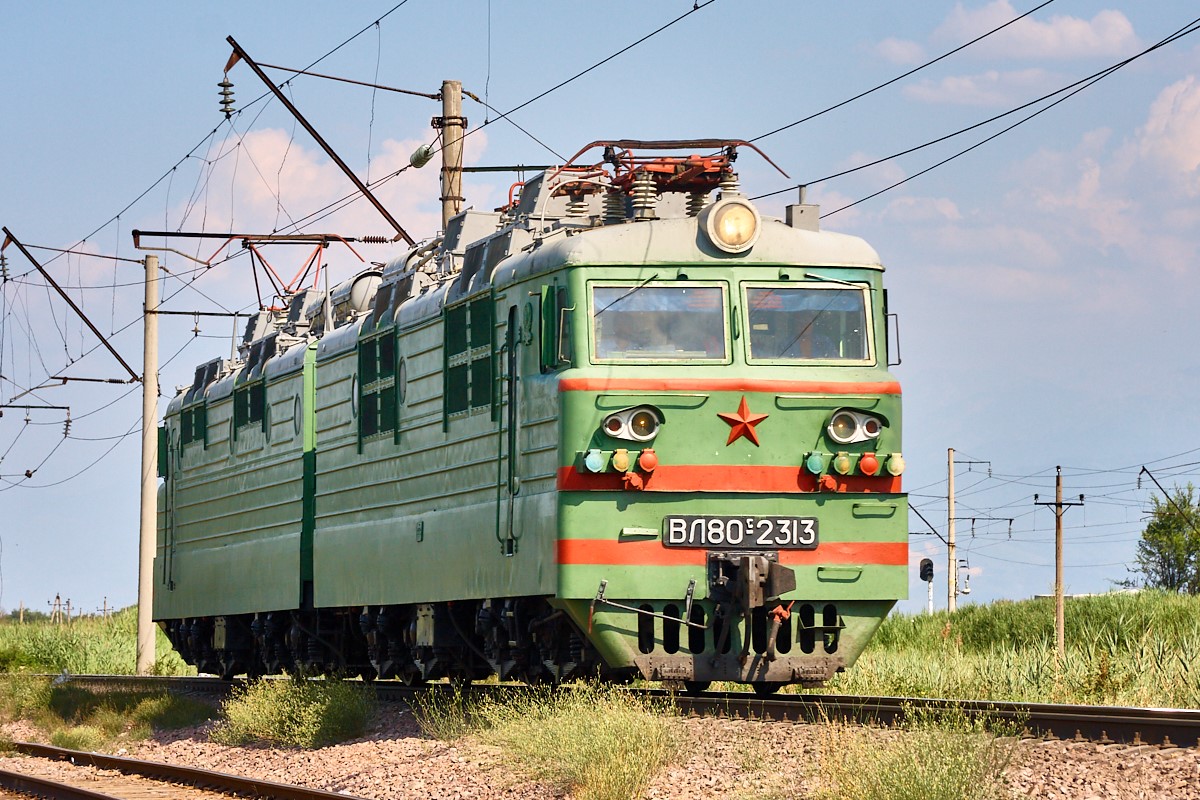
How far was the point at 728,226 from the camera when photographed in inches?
575

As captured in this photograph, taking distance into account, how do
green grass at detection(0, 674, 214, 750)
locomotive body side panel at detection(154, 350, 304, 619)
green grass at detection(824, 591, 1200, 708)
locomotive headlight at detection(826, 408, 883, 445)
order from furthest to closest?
locomotive body side panel at detection(154, 350, 304, 619)
green grass at detection(0, 674, 214, 750)
green grass at detection(824, 591, 1200, 708)
locomotive headlight at detection(826, 408, 883, 445)

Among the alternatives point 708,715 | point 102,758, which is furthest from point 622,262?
point 102,758

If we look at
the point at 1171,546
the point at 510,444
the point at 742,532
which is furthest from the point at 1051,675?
the point at 1171,546

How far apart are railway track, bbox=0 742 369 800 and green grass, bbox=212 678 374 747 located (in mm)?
1301

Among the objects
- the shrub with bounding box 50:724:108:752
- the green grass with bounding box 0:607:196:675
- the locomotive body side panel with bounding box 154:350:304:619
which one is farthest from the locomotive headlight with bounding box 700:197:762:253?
the green grass with bounding box 0:607:196:675

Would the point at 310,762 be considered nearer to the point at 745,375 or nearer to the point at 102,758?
the point at 102,758

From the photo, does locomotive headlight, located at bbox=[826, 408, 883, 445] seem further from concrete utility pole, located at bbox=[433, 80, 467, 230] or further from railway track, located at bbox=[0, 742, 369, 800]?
concrete utility pole, located at bbox=[433, 80, 467, 230]

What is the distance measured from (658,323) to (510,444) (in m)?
1.67

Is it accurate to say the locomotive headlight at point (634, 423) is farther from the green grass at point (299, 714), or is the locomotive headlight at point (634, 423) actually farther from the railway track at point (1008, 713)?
the green grass at point (299, 714)

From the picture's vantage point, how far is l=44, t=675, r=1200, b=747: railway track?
11.2 m

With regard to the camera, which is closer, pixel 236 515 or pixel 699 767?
pixel 699 767

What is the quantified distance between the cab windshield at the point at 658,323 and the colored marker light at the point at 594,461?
30.2 inches

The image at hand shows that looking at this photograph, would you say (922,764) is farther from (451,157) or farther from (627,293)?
(451,157)

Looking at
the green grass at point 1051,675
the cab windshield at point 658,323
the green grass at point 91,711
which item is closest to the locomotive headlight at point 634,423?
the cab windshield at point 658,323
